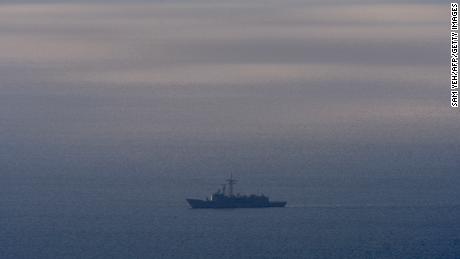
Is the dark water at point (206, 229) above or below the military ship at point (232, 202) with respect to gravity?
below

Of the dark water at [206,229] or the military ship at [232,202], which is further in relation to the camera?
the military ship at [232,202]

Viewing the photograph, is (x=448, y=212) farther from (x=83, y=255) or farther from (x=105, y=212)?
(x=83, y=255)

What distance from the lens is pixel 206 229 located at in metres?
59.4

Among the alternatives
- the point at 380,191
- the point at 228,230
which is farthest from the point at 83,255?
the point at 380,191

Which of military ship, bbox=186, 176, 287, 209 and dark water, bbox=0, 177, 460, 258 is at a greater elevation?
military ship, bbox=186, 176, 287, 209

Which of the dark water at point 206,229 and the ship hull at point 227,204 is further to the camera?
the ship hull at point 227,204

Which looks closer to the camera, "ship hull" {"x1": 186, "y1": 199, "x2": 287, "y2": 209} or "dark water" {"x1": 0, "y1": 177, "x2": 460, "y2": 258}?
"dark water" {"x1": 0, "y1": 177, "x2": 460, "y2": 258}

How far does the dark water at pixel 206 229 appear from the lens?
51.1m

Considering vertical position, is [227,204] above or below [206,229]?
above

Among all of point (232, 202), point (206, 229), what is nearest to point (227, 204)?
point (232, 202)

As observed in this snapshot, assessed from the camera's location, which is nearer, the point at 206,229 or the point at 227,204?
the point at 206,229

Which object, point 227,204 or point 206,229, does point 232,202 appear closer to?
point 227,204

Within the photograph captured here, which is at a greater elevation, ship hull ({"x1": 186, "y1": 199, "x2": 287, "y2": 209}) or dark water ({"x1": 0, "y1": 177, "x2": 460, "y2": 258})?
ship hull ({"x1": 186, "y1": 199, "x2": 287, "y2": 209})

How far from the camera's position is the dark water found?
168ft
